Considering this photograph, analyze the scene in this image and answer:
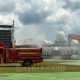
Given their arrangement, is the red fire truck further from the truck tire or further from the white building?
the white building

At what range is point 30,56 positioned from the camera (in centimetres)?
3803

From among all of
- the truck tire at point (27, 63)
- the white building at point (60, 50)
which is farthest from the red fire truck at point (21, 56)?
the white building at point (60, 50)

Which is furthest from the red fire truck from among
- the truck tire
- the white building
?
the white building

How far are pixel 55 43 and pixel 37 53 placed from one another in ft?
315

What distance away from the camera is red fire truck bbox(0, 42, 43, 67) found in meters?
37.8

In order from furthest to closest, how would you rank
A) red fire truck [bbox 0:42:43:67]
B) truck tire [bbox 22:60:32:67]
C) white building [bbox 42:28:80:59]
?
white building [bbox 42:28:80:59] < red fire truck [bbox 0:42:43:67] < truck tire [bbox 22:60:32:67]

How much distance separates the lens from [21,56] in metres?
38.1

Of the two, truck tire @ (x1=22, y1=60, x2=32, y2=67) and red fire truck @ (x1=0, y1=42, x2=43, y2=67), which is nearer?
truck tire @ (x1=22, y1=60, x2=32, y2=67)

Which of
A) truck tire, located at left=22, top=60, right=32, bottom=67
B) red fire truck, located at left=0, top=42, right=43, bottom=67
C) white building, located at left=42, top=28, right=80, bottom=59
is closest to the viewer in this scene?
truck tire, located at left=22, top=60, right=32, bottom=67

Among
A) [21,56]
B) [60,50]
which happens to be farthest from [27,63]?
[60,50]

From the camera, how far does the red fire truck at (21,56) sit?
1490 inches

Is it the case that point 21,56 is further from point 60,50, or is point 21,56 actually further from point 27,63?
point 60,50

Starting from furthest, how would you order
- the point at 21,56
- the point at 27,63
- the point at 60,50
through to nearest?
the point at 60,50 < the point at 21,56 < the point at 27,63

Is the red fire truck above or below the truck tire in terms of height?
above
